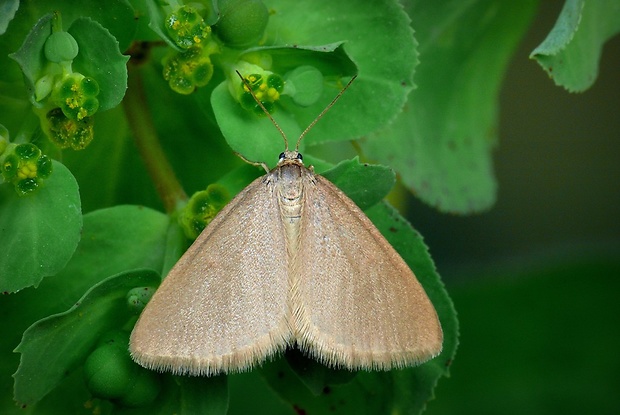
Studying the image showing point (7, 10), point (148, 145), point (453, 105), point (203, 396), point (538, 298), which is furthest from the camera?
point (538, 298)

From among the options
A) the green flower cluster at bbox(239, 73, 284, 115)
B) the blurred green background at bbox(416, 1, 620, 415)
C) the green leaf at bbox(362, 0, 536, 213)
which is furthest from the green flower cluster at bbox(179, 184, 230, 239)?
the blurred green background at bbox(416, 1, 620, 415)

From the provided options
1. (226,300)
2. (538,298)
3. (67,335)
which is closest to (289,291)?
(226,300)

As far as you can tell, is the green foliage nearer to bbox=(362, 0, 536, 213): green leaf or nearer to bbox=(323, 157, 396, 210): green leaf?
bbox=(323, 157, 396, 210): green leaf

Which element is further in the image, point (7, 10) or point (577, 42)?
point (577, 42)

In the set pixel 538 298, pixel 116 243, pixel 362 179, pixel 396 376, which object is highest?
pixel 362 179

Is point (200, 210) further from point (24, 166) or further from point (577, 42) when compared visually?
point (577, 42)

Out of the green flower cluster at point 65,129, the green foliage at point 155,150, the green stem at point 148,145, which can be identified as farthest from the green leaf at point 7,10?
the green stem at point 148,145
